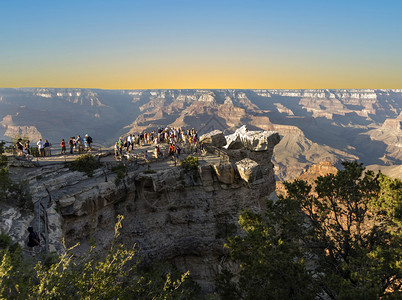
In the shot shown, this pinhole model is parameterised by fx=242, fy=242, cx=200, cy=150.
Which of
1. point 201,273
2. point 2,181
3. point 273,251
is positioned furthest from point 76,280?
point 201,273

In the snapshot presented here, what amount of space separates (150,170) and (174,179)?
2.79 metres

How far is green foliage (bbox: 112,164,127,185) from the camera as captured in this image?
24.1 m

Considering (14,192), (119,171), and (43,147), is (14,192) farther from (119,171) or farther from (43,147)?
(43,147)

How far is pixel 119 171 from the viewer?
981 inches

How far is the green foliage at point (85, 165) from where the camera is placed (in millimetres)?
24987

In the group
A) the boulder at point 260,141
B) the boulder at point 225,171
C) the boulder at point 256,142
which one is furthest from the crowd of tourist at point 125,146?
the boulder at point 260,141

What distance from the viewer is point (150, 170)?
25984mm

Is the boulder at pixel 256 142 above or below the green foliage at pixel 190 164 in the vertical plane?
above

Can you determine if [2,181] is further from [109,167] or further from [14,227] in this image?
[109,167]

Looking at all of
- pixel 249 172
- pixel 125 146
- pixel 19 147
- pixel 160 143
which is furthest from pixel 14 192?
pixel 160 143

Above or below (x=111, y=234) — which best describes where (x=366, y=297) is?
above

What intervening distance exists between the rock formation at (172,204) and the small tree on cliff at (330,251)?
10.4 meters

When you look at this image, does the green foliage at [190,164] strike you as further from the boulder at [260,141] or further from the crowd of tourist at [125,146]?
the boulder at [260,141]

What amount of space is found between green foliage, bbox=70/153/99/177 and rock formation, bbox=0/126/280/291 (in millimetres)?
705
